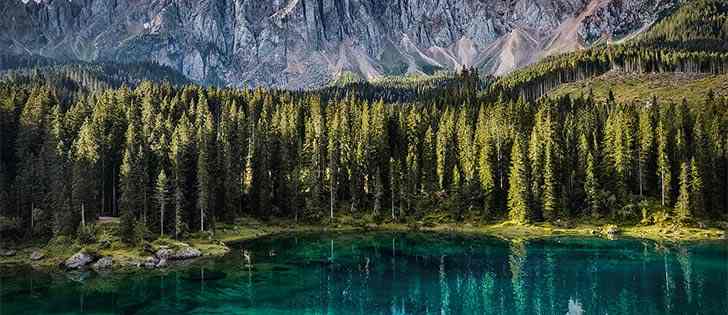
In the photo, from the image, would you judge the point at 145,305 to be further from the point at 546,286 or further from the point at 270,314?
the point at 546,286

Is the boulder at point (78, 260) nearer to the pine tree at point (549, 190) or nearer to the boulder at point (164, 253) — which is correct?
the boulder at point (164, 253)

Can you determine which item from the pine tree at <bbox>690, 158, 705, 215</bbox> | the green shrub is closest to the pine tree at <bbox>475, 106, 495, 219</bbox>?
the pine tree at <bbox>690, 158, 705, 215</bbox>

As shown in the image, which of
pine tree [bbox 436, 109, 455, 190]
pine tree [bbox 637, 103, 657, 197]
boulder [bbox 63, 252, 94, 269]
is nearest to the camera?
boulder [bbox 63, 252, 94, 269]

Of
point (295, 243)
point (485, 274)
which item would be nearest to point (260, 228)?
point (295, 243)

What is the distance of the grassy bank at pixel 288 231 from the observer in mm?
78062

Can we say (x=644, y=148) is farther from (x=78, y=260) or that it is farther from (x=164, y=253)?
(x=78, y=260)

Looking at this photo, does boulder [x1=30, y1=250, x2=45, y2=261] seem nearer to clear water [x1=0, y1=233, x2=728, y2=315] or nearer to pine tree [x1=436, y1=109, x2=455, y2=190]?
clear water [x1=0, y1=233, x2=728, y2=315]

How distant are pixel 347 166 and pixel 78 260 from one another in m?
63.6

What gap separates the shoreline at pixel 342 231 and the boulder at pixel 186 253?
2.67 ft

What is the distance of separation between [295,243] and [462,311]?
48025 mm

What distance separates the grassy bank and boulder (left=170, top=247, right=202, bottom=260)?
1262 millimetres

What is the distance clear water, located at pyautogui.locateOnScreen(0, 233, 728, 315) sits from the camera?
179 feet

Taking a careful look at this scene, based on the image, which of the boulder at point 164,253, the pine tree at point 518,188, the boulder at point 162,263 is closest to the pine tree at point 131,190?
the boulder at point 164,253

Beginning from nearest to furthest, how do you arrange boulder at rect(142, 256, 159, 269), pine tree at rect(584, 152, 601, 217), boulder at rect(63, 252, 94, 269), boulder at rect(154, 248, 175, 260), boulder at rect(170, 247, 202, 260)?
boulder at rect(63, 252, 94, 269) < boulder at rect(142, 256, 159, 269) < boulder at rect(154, 248, 175, 260) < boulder at rect(170, 247, 202, 260) < pine tree at rect(584, 152, 601, 217)
